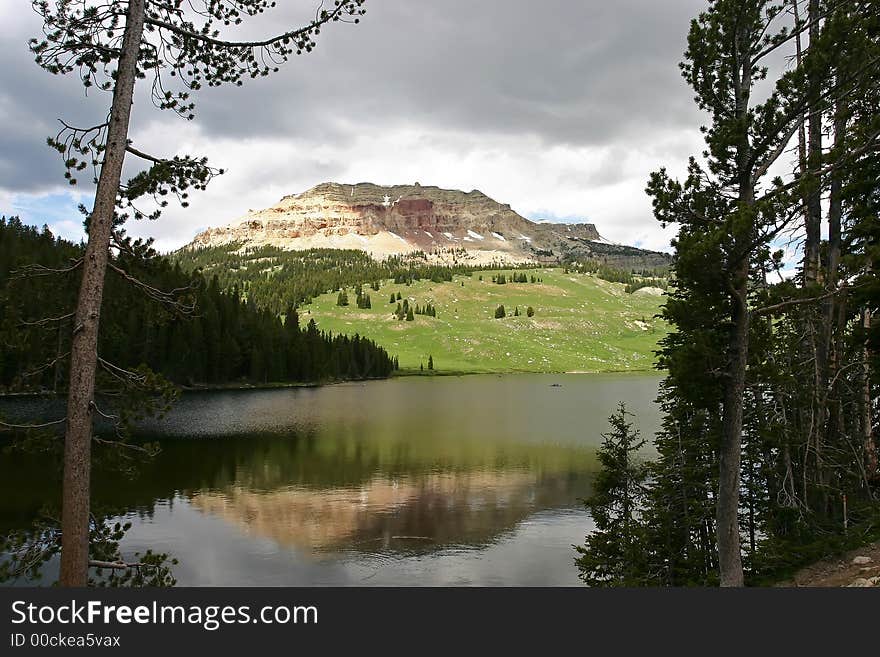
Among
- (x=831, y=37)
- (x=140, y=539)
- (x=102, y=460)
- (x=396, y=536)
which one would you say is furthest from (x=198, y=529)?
(x=831, y=37)

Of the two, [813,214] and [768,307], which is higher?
[813,214]

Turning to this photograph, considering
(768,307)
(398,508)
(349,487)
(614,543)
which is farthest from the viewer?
(349,487)

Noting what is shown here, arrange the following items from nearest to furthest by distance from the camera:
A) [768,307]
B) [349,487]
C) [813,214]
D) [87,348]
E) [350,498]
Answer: [87,348] → [768,307] → [813,214] → [350,498] → [349,487]

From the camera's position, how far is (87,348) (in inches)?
376

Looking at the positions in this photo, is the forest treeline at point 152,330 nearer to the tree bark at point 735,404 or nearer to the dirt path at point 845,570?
the tree bark at point 735,404

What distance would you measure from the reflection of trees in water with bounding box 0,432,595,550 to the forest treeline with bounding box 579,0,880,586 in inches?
453

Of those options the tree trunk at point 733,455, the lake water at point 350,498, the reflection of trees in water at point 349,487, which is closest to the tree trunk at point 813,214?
the tree trunk at point 733,455

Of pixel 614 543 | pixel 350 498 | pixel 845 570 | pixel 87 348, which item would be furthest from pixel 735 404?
pixel 350 498

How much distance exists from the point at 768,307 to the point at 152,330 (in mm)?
103700

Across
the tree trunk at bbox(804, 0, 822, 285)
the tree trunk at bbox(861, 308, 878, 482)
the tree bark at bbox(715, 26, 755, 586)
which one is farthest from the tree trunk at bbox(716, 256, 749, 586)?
the tree trunk at bbox(861, 308, 878, 482)

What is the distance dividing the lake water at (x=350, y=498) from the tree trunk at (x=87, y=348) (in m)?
1.27

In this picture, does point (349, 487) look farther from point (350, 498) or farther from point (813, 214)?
point (813, 214)

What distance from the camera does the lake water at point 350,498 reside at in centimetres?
2434

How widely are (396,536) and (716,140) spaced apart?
22604mm
